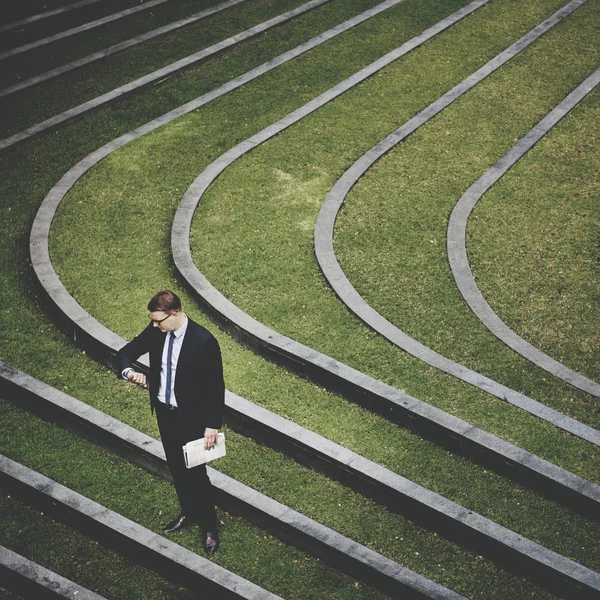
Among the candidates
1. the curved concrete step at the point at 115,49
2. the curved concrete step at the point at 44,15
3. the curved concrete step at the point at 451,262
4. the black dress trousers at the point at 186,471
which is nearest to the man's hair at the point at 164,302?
the black dress trousers at the point at 186,471

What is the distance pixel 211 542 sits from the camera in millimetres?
7203

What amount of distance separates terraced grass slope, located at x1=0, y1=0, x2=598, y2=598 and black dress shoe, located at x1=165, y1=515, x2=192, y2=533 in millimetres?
178

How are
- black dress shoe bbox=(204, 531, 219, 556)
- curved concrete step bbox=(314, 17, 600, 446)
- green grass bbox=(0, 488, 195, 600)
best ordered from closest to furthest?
green grass bbox=(0, 488, 195, 600)
black dress shoe bbox=(204, 531, 219, 556)
curved concrete step bbox=(314, 17, 600, 446)

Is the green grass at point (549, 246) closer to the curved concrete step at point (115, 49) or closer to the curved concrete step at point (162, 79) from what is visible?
the curved concrete step at point (162, 79)

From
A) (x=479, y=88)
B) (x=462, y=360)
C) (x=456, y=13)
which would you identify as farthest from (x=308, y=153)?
(x=456, y=13)

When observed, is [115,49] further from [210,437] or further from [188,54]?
[210,437]

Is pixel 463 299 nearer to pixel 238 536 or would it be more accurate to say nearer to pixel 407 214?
pixel 407 214

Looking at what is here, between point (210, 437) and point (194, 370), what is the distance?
1.77ft

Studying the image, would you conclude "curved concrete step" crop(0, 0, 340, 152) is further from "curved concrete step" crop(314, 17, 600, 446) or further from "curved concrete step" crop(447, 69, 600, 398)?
"curved concrete step" crop(447, 69, 600, 398)

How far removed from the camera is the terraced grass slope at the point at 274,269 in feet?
24.3

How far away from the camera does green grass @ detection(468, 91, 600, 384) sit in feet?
32.5

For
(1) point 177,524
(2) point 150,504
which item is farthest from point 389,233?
(1) point 177,524

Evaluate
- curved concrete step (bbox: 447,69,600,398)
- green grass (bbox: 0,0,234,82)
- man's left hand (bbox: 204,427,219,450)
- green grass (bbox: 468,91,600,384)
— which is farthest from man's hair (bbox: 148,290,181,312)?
green grass (bbox: 0,0,234,82)

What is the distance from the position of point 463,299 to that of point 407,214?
204 centimetres
